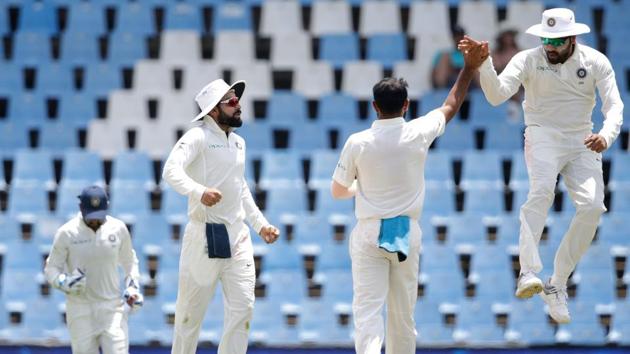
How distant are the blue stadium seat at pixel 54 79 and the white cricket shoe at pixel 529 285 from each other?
25.7 feet

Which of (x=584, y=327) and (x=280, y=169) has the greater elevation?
(x=280, y=169)

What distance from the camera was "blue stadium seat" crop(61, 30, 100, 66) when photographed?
1695cm

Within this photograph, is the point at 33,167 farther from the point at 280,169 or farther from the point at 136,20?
the point at 280,169

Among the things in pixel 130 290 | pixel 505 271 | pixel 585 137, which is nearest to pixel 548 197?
pixel 585 137

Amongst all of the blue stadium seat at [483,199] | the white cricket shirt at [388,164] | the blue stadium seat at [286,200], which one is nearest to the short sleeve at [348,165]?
the white cricket shirt at [388,164]

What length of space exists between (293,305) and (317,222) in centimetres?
93

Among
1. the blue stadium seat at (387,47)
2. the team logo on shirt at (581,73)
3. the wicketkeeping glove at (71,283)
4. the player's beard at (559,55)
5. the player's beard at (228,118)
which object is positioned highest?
the blue stadium seat at (387,47)

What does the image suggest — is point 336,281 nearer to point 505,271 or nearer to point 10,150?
point 505,271

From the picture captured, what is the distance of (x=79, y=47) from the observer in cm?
1702

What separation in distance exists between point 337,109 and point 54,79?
10.0 ft


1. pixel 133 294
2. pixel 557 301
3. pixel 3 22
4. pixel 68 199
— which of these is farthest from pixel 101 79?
pixel 557 301

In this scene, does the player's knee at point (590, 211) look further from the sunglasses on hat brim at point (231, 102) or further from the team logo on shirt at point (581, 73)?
the sunglasses on hat brim at point (231, 102)

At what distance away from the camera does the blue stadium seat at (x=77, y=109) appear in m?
16.5

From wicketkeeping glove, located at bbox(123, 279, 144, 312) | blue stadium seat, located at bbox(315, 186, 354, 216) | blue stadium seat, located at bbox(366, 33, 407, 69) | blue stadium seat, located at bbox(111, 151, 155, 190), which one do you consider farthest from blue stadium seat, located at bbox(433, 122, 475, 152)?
wicketkeeping glove, located at bbox(123, 279, 144, 312)
